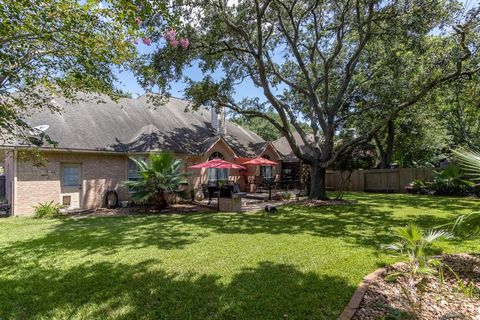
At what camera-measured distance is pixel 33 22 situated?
17.8 ft

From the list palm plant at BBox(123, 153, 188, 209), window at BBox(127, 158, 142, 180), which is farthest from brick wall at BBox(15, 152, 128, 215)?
palm plant at BBox(123, 153, 188, 209)

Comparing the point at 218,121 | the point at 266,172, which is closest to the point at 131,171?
the point at 218,121

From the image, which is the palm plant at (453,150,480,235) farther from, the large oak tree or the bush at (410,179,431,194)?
the bush at (410,179,431,194)

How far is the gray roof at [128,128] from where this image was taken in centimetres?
1455

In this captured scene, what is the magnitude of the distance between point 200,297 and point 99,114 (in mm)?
15785

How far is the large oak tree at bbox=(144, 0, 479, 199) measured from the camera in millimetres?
12492

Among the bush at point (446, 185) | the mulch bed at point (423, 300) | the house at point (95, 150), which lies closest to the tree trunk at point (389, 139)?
the bush at point (446, 185)

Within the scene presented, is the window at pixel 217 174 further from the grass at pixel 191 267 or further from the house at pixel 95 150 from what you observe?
the grass at pixel 191 267

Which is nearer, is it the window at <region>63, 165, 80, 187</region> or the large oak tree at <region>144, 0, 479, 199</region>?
the large oak tree at <region>144, 0, 479, 199</region>

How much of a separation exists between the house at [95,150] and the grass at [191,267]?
3.59 meters

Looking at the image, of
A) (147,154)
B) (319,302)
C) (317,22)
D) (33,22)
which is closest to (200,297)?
(319,302)

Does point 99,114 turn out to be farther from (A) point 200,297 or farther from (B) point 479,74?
(B) point 479,74

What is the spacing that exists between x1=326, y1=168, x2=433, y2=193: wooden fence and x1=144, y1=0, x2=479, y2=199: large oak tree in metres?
5.79

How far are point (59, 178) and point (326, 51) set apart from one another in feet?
55.1
